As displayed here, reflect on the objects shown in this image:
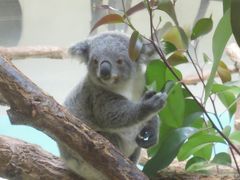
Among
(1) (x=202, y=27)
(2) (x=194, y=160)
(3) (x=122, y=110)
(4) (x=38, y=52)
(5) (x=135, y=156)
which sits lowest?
(5) (x=135, y=156)

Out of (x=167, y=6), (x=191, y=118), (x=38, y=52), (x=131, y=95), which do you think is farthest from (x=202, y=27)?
(x=38, y=52)

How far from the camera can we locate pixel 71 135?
125 cm

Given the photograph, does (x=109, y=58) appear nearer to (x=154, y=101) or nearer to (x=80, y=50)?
(x=80, y=50)

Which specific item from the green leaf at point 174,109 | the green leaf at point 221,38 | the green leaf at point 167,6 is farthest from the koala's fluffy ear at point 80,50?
the green leaf at point 221,38

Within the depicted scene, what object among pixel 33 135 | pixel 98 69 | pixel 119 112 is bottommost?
pixel 33 135

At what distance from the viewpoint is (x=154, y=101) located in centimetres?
150

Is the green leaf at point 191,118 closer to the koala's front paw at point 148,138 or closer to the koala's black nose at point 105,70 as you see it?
the koala's front paw at point 148,138

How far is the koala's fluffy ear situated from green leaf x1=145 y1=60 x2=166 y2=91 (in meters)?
0.44

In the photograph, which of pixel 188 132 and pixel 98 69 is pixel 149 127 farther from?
pixel 188 132

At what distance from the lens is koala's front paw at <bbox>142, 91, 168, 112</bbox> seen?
1.47 meters

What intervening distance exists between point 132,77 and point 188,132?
0.65 meters

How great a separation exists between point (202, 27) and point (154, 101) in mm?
378

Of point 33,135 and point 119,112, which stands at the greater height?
point 119,112

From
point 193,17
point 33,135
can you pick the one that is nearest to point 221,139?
point 193,17
